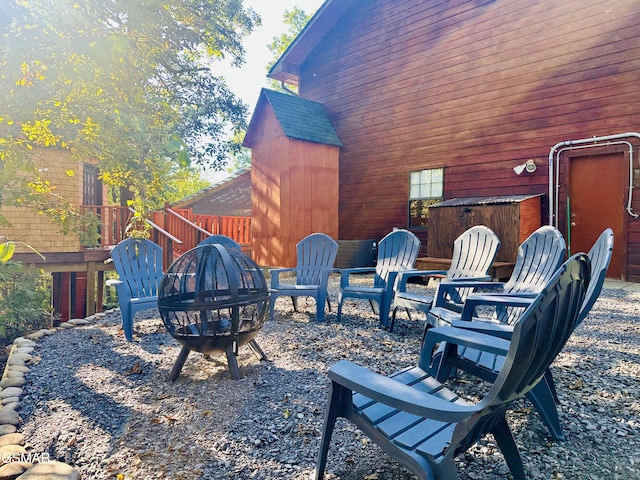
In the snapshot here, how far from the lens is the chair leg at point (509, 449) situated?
4.86 feet

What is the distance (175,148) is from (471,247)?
2909 millimetres

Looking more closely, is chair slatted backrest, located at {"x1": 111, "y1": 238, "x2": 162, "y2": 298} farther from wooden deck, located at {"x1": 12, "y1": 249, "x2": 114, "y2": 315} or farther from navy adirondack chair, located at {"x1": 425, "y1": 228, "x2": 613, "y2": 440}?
wooden deck, located at {"x1": 12, "y1": 249, "x2": 114, "y2": 315}

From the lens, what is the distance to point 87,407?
2297 millimetres

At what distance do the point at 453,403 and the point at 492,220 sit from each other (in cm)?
546

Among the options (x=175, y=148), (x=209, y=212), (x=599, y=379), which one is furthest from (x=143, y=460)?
(x=209, y=212)

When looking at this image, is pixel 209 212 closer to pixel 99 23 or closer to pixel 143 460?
pixel 99 23

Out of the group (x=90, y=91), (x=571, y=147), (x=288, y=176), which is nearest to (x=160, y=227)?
(x=288, y=176)

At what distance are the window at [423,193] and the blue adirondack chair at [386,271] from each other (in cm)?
394

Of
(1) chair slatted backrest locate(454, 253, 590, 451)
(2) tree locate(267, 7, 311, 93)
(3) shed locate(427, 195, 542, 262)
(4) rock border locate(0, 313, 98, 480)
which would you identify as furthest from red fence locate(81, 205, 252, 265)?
(2) tree locate(267, 7, 311, 93)

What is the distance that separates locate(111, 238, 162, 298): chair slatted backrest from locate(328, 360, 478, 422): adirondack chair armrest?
3041 mm

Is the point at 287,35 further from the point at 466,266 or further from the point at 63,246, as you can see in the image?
the point at 466,266

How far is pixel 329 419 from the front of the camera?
156 centimetres

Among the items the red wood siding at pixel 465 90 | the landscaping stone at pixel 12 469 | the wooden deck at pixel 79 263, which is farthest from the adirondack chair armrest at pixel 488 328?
the wooden deck at pixel 79 263

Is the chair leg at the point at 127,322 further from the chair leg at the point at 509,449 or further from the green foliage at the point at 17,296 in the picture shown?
the chair leg at the point at 509,449
